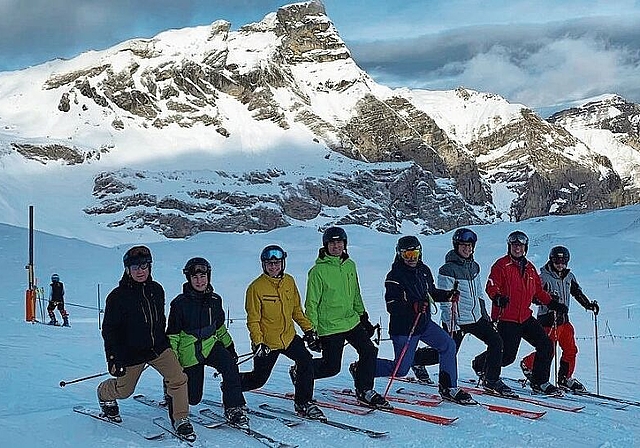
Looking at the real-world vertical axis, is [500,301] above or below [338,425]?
above

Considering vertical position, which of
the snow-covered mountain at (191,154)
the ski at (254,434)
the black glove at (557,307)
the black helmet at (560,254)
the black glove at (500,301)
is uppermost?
the snow-covered mountain at (191,154)

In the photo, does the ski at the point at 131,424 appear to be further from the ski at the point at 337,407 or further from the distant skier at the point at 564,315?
the distant skier at the point at 564,315

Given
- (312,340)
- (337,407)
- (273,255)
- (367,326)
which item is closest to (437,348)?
(367,326)

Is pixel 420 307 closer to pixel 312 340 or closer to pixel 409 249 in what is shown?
pixel 409 249

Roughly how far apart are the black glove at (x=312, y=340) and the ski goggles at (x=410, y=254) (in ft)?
4.01

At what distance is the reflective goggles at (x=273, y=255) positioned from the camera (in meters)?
7.45

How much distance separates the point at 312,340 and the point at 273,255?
949 millimetres

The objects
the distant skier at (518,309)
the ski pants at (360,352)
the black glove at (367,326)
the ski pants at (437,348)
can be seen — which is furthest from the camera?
the distant skier at (518,309)

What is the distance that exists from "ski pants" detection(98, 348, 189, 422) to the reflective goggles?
127cm

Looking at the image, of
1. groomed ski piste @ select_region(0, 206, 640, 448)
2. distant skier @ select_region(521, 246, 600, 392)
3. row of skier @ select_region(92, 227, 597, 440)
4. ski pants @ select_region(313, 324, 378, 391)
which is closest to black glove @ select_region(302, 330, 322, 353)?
row of skier @ select_region(92, 227, 597, 440)

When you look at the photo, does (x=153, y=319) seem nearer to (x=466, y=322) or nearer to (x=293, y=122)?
(x=466, y=322)

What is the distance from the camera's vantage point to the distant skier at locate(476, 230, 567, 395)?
868 centimetres

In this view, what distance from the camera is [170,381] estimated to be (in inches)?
265

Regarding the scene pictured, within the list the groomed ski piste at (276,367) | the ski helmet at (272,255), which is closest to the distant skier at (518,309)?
the groomed ski piste at (276,367)
